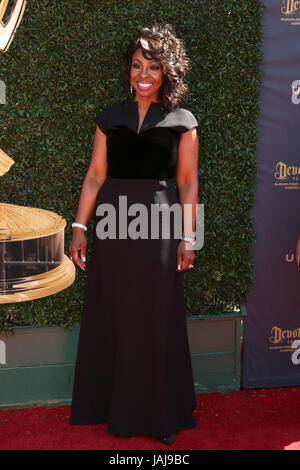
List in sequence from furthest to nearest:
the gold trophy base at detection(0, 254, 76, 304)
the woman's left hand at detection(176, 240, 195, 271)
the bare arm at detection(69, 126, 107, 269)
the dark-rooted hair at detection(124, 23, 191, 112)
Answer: the bare arm at detection(69, 126, 107, 269) < the woman's left hand at detection(176, 240, 195, 271) < the dark-rooted hair at detection(124, 23, 191, 112) < the gold trophy base at detection(0, 254, 76, 304)

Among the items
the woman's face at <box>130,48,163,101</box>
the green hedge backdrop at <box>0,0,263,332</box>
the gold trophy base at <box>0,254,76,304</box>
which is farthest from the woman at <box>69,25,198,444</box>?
the gold trophy base at <box>0,254,76,304</box>

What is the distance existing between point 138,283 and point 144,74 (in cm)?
123

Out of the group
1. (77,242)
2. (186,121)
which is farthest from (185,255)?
(186,121)

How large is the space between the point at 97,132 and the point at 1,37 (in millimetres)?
807

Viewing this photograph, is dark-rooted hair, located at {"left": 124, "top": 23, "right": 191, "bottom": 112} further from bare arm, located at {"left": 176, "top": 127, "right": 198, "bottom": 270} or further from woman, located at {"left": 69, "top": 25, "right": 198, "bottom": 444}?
bare arm, located at {"left": 176, "top": 127, "right": 198, "bottom": 270}

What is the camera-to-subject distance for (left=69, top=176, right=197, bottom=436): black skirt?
3260 mm

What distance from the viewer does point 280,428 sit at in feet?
11.5

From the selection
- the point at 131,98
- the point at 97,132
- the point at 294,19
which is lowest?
the point at 97,132

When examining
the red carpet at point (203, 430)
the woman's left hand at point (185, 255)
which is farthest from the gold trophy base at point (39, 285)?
the red carpet at point (203, 430)

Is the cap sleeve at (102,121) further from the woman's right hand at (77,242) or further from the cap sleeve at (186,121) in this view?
the woman's right hand at (77,242)

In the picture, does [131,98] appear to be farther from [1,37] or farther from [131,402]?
[131,402]

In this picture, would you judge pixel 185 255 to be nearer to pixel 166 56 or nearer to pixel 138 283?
pixel 138 283

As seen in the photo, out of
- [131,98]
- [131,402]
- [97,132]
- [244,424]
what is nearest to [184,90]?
[131,98]

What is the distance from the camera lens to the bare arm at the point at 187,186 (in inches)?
129
